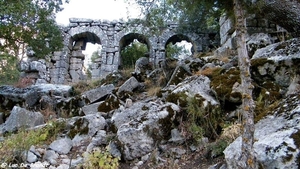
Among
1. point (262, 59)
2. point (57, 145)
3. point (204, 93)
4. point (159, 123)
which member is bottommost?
point (57, 145)

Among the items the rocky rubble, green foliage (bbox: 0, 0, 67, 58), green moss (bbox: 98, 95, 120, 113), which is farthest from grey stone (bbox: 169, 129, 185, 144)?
green foliage (bbox: 0, 0, 67, 58)

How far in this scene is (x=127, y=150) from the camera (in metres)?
3.58

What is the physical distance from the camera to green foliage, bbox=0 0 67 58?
6620 millimetres

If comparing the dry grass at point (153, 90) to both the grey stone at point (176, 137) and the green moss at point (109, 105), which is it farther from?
the grey stone at point (176, 137)

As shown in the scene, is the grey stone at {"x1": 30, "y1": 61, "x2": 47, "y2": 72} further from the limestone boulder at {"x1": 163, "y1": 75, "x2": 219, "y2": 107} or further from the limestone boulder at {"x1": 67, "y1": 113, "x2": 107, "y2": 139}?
the limestone boulder at {"x1": 163, "y1": 75, "x2": 219, "y2": 107}

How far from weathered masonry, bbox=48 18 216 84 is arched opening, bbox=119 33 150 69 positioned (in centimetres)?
5

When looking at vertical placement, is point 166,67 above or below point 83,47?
below

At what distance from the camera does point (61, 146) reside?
Answer: 4.11m

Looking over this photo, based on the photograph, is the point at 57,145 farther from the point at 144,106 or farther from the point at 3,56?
the point at 3,56

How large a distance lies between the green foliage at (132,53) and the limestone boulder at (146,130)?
28.9ft

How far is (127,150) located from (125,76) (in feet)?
18.9

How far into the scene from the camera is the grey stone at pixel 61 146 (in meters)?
4.03

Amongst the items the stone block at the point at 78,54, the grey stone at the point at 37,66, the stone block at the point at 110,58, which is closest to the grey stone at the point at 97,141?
the stone block at the point at 110,58

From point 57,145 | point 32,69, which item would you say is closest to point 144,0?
point 57,145
